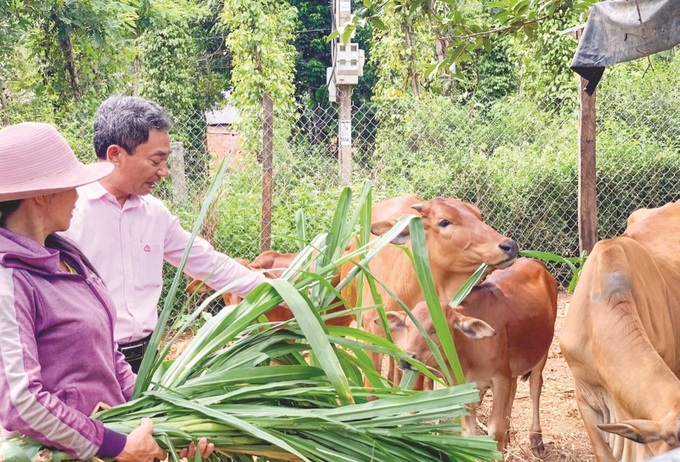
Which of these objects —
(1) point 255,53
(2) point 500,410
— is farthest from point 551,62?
(2) point 500,410

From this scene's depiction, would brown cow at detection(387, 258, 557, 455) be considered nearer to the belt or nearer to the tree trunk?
the belt

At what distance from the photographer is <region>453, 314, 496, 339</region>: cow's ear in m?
5.09

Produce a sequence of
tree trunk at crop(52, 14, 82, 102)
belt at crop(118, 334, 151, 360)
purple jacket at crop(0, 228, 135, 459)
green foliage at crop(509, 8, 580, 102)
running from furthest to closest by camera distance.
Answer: green foliage at crop(509, 8, 580, 102)
tree trunk at crop(52, 14, 82, 102)
belt at crop(118, 334, 151, 360)
purple jacket at crop(0, 228, 135, 459)

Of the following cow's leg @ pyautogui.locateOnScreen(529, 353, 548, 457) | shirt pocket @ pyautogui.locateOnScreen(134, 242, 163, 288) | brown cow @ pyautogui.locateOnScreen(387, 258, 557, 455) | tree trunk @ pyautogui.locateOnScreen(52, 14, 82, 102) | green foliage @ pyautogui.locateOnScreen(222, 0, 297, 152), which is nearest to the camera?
shirt pocket @ pyautogui.locateOnScreen(134, 242, 163, 288)

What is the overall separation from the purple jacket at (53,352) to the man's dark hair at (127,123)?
34.5 inches

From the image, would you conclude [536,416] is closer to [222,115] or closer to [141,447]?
[141,447]

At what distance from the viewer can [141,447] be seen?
2584mm

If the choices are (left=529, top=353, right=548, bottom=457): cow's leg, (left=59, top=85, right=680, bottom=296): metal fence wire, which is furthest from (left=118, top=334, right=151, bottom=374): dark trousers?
(left=59, top=85, right=680, bottom=296): metal fence wire

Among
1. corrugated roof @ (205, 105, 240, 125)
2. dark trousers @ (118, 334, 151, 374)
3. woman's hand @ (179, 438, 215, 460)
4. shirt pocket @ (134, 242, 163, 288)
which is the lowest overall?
corrugated roof @ (205, 105, 240, 125)

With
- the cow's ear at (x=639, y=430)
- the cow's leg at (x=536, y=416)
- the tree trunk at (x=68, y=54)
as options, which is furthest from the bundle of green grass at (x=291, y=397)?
the tree trunk at (x=68, y=54)

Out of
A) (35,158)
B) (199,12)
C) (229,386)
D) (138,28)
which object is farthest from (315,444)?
(199,12)

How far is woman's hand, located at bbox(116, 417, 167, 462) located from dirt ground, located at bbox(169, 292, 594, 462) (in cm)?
296

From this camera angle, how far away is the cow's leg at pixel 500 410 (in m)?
5.65

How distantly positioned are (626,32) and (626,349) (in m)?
2.04
